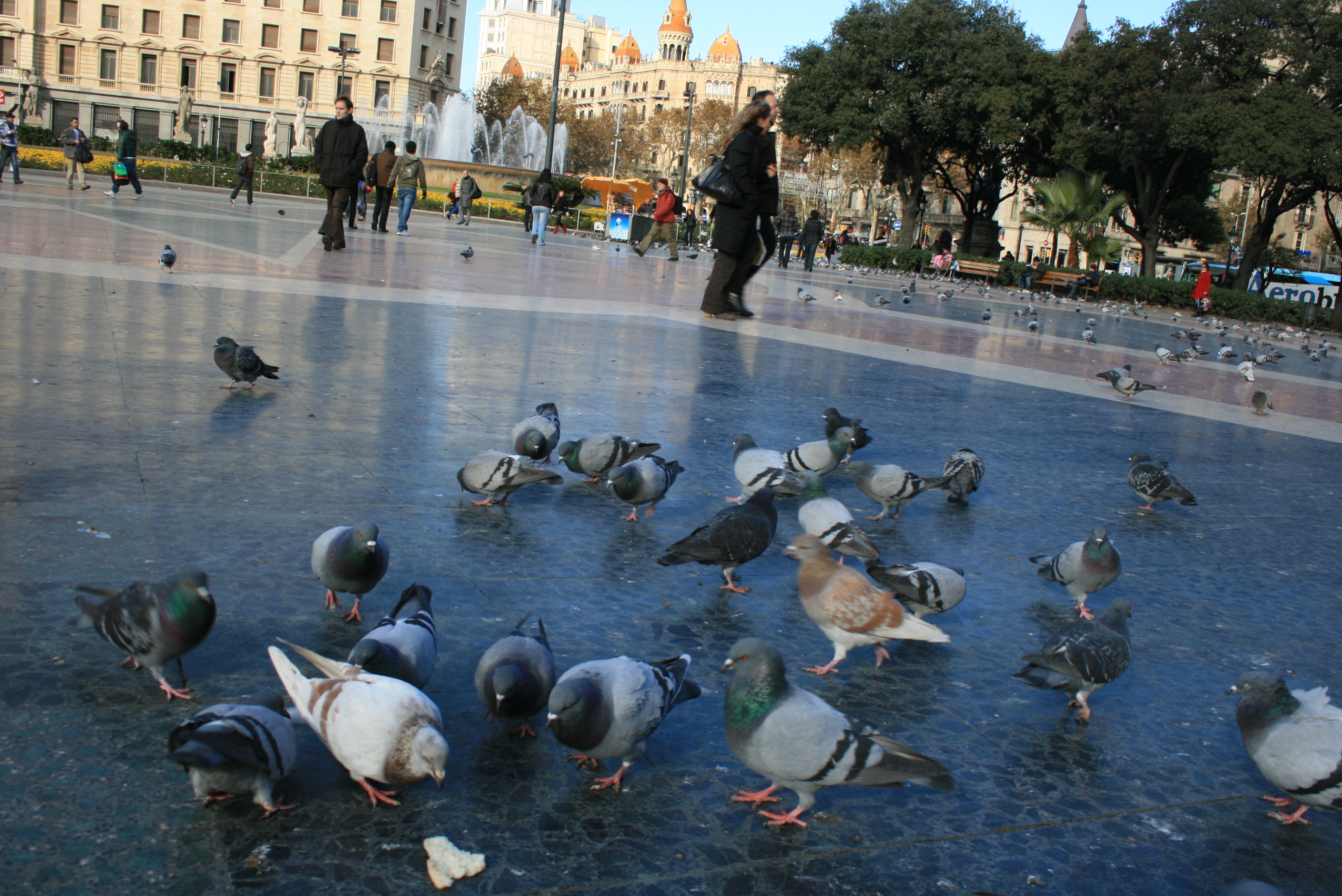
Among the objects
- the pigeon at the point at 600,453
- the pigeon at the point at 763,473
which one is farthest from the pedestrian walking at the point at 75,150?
the pigeon at the point at 763,473

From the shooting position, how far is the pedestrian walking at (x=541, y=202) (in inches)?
960

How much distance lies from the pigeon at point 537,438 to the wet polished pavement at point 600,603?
0.57 ft

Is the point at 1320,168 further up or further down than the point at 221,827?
further up

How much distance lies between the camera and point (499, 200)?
38.8 m

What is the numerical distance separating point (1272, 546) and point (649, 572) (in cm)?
293

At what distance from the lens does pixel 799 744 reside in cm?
212

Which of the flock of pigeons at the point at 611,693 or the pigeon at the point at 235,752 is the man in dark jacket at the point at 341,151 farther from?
the pigeon at the point at 235,752

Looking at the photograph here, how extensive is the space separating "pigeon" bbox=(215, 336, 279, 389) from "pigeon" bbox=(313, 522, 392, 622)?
2684 millimetres

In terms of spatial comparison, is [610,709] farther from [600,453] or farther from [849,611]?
[600,453]

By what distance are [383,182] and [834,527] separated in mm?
17897

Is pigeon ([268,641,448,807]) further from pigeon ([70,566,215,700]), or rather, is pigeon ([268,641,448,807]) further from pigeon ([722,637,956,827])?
pigeon ([722,637,956,827])

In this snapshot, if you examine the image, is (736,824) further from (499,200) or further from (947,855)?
(499,200)

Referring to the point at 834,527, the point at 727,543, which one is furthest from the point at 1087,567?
the point at 727,543

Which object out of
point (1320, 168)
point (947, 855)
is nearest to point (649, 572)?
point (947, 855)
